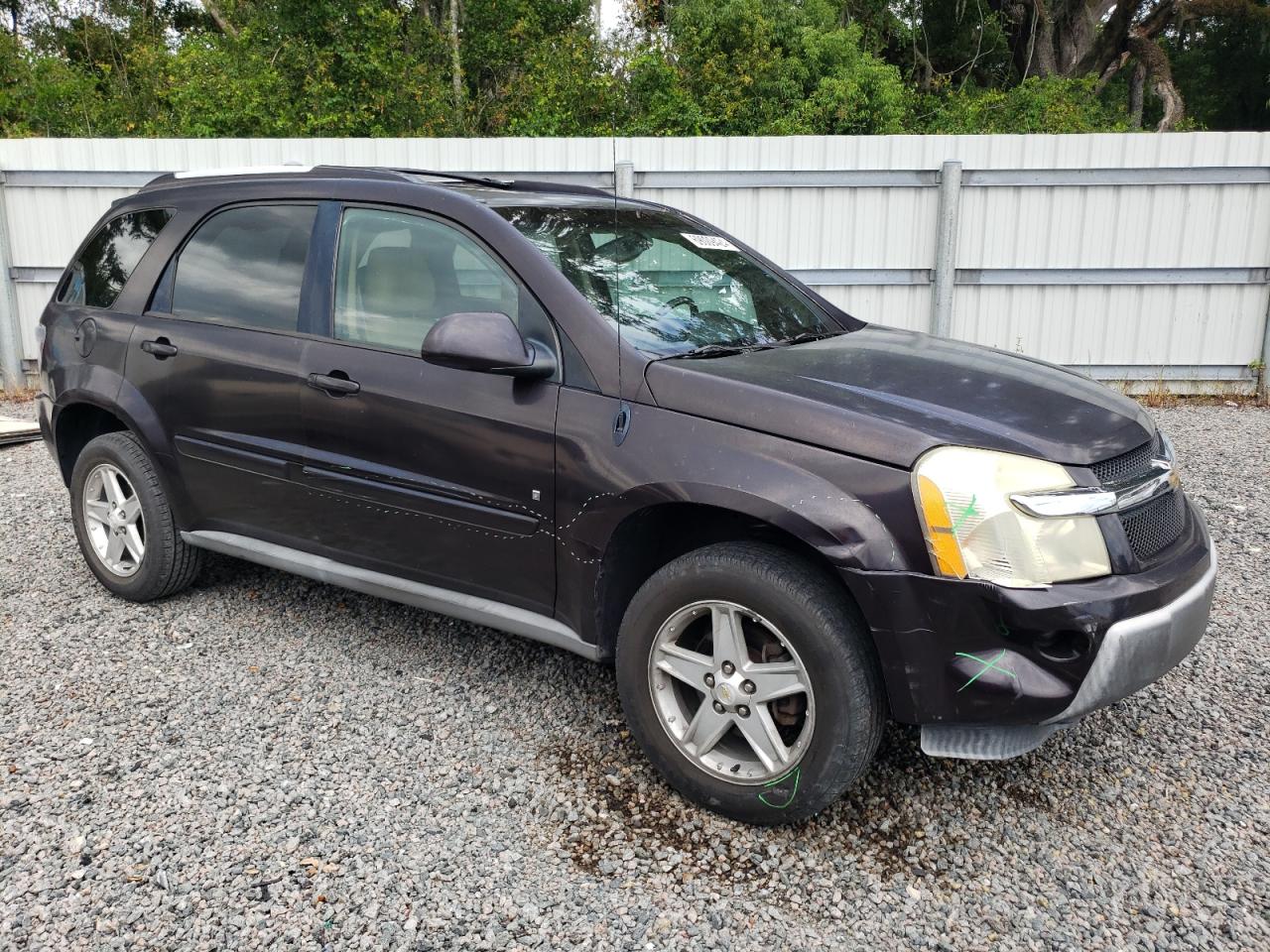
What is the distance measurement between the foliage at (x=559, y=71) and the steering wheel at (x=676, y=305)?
361 inches

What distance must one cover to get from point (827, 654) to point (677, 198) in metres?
6.97

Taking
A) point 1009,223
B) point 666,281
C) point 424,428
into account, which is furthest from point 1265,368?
point 424,428

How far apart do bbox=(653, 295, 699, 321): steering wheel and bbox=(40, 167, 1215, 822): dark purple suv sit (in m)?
0.01

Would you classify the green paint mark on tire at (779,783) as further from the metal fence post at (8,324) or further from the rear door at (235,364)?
the metal fence post at (8,324)

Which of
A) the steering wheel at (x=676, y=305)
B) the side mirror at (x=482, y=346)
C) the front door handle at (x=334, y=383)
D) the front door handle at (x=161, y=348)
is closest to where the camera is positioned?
the side mirror at (x=482, y=346)

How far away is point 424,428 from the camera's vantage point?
10.4 ft

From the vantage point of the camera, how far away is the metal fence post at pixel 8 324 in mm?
9242

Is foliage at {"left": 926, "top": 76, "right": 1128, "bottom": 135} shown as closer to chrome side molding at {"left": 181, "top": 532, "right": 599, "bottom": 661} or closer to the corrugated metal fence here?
the corrugated metal fence

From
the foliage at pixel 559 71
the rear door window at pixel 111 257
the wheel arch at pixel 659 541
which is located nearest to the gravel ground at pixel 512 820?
the wheel arch at pixel 659 541

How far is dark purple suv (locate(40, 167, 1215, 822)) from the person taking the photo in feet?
7.98

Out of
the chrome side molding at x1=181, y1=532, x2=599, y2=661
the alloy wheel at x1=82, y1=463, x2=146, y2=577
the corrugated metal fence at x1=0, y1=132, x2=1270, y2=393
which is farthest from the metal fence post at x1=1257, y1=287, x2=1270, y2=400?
the alloy wheel at x1=82, y1=463, x2=146, y2=577

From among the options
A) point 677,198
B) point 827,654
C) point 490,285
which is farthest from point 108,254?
point 677,198

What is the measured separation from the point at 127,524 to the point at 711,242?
2.73m

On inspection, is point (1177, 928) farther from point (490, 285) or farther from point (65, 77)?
point (65, 77)
